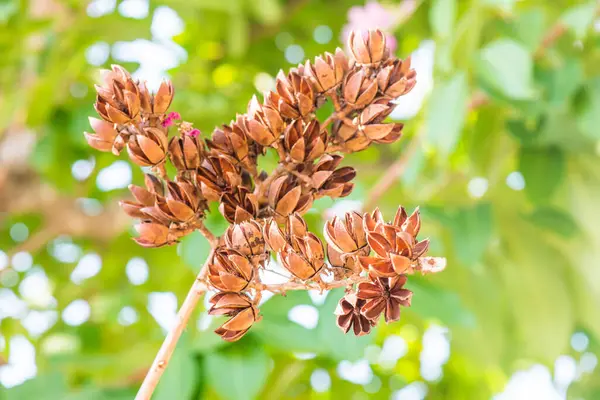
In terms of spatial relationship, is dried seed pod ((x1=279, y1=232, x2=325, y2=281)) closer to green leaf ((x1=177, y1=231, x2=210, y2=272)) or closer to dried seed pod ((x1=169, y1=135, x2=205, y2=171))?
dried seed pod ((x1=169, y1=135, x2=205, y2=171))

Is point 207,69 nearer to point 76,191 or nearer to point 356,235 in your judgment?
point 76,191

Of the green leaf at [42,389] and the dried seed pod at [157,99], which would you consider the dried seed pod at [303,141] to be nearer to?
the dried seed pod at [157,99]

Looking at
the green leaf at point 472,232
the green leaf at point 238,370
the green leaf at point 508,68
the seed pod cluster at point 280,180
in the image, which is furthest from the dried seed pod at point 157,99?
the green leaf at point 472,232

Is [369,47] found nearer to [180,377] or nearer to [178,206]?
[178,206]

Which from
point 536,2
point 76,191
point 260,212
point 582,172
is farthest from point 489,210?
point 76,191

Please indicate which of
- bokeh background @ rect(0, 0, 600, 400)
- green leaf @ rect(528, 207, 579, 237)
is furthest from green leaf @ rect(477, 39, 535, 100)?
green leaf @ rect(528, 207, 579, 237)
